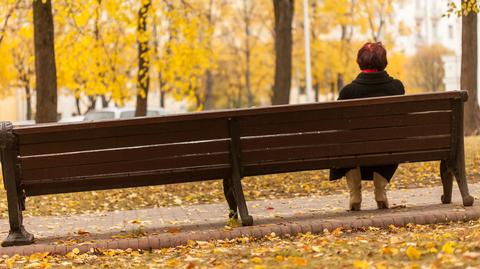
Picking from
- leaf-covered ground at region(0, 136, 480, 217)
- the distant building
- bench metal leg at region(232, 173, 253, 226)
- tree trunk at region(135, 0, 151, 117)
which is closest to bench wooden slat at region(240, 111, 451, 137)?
bench metal leg at region(232, 173, 253, 226)

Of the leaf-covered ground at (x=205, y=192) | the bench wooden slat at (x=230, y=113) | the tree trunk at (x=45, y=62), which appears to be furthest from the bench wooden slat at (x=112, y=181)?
the tree trunk at (x=45, y=62)

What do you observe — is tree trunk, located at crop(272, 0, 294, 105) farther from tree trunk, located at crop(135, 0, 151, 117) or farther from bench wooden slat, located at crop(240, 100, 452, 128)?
bench wooden slat, located at crop(240, 100, 452, 128)

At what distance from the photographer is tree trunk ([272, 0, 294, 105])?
22.0m

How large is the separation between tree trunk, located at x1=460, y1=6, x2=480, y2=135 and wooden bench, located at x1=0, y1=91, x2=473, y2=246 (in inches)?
533

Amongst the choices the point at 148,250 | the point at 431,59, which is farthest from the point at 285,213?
the point at 431,59

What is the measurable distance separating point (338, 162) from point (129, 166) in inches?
69.6

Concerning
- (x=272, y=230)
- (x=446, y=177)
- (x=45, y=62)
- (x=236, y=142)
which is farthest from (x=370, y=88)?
(x=45, y=62)

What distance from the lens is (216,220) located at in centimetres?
924

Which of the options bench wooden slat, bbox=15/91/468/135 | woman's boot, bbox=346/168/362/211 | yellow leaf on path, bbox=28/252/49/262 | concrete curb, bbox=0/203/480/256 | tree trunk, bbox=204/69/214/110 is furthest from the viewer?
tree trunk, bbox=204/69/214/110

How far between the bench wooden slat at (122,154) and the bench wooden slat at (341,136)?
0.29 meters

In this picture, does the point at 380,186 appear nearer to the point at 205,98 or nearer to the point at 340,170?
the point at 340,170

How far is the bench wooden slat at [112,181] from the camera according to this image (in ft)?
26.9

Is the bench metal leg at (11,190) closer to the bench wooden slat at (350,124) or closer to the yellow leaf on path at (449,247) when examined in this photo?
the bench wooden slat at (350,124)

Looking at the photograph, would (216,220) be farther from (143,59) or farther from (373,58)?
(143,59)
